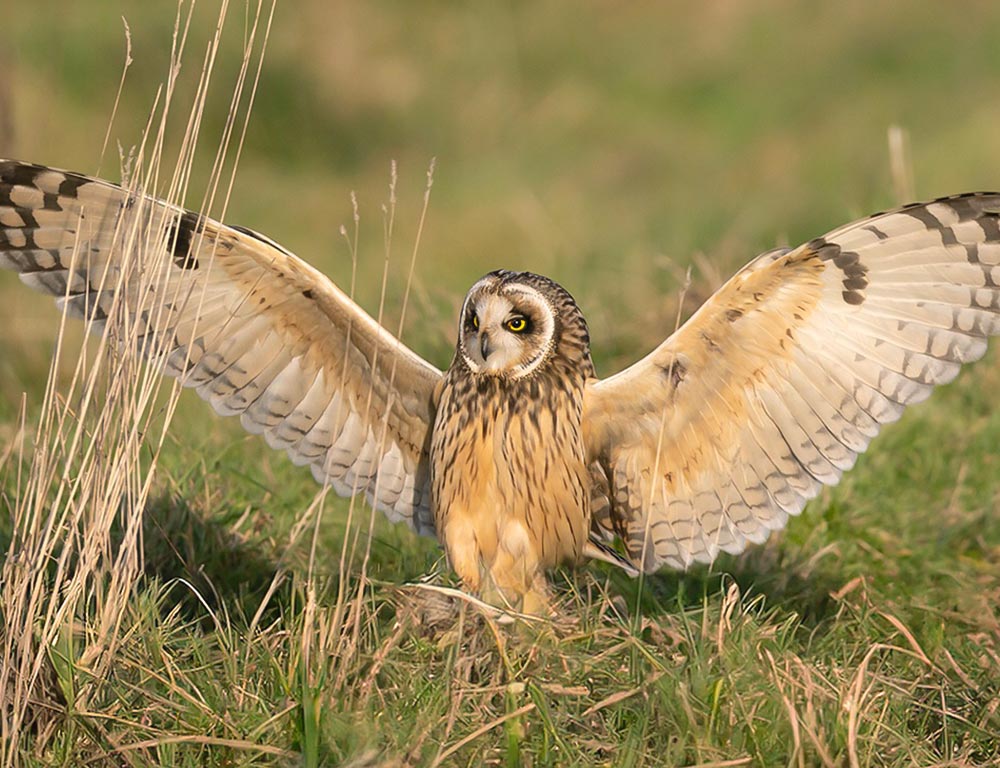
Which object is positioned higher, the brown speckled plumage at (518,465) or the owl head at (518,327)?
the owl head at (518,327)

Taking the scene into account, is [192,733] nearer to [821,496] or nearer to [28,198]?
[28,198]

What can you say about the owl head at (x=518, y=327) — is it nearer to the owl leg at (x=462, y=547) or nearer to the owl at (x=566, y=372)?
the owl at (x=566, y=372)

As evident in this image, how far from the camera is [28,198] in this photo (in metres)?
3.92

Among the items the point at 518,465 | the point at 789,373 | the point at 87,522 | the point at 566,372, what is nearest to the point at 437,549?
the point at 518,465

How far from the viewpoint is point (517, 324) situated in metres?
3.96

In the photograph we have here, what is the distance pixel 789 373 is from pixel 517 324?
2.36 feet

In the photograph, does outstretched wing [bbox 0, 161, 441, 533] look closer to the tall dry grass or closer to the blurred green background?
the tall dry grass

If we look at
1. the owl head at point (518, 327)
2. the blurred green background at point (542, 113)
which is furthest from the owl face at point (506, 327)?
the blurred green background at point (542, 113)

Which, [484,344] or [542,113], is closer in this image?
[484,344]

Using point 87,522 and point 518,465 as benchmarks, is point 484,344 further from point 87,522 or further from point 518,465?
point 87,522

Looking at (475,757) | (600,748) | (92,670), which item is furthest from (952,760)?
(92,670)

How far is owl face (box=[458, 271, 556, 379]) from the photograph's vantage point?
3924 mm

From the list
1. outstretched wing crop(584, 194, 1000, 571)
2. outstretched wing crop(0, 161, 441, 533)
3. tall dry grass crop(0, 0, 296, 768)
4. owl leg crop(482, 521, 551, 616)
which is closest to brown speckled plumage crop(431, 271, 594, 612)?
→ owl leg crop(482, 521, 551, 616)

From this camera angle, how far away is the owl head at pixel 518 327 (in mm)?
3926
